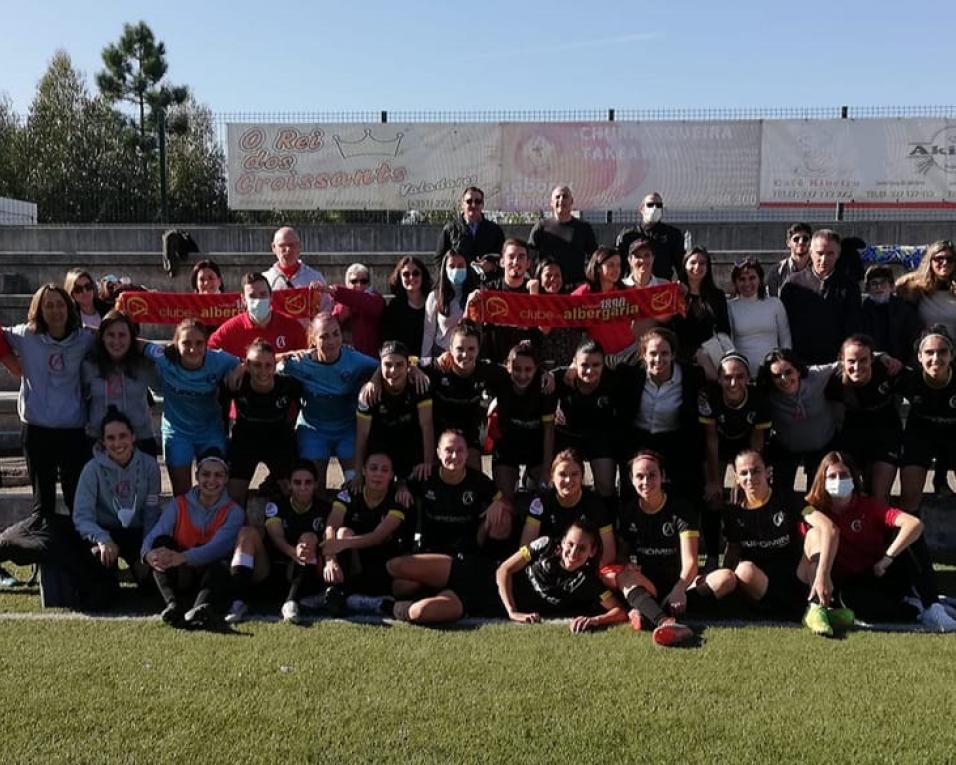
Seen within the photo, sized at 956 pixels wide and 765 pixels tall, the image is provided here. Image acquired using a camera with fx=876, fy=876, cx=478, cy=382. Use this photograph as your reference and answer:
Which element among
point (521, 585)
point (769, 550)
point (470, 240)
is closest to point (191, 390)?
point (521, 585)

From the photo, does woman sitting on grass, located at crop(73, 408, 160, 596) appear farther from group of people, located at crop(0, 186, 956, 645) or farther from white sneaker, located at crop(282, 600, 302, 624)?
white sneaker, located at crop(282, 600, 302, 624)

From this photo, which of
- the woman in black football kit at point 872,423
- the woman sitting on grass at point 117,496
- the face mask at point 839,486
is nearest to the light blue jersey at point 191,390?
the woman sitting on grass at point 117,496

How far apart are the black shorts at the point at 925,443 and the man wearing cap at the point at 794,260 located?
1.62m

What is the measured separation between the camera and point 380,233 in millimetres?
14047

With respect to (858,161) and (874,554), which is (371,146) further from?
(874,554)

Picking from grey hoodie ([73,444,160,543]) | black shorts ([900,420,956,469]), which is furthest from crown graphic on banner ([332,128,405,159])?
black shorts ([900,420,956,469])

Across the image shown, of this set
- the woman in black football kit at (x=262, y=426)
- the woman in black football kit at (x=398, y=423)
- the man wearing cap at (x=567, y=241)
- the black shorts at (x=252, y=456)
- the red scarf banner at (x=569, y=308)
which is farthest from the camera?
the man wearing cap at (x=567, y=241)

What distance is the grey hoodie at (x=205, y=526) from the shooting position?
5512 millimetres

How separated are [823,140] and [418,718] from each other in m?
14.4

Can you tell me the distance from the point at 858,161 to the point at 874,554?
12122 millimetres

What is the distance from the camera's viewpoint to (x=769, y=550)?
5461 millimetres

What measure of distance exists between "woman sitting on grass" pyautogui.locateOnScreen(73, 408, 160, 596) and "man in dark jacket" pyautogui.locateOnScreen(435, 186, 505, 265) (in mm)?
3373

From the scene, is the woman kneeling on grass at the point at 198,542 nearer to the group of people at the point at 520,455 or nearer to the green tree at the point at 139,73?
the group of people at the point at 520,455

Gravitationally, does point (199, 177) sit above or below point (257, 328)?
above
